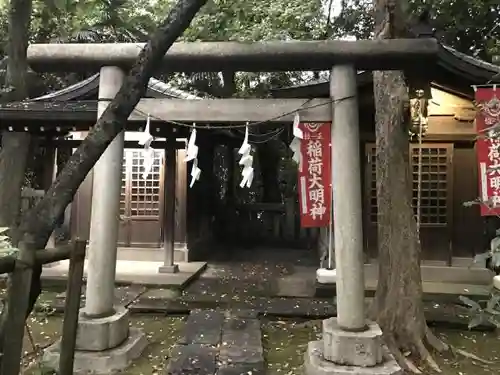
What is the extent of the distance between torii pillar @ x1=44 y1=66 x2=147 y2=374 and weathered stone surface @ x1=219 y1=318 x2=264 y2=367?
1210 mm

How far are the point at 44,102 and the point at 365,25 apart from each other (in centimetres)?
1027

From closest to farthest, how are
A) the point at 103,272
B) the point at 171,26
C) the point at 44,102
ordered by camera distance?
the point at 171,26, the point at 103,272, the point at 44,102

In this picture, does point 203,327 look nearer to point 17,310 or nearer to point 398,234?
point 398,234

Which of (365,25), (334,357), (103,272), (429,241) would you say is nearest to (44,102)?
(103,272)

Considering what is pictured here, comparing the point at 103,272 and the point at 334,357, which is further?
the point at 103,272

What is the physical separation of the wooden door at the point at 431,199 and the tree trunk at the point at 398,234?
4.16 m

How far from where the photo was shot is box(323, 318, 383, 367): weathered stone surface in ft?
17.2

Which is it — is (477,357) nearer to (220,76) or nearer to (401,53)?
(401,53)

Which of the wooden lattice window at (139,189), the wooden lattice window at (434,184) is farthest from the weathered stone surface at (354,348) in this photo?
the wooden lattice window at (139,189)

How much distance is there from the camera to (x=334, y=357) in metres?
5.29

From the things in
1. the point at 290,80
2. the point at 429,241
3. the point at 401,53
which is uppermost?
the point at 290,80

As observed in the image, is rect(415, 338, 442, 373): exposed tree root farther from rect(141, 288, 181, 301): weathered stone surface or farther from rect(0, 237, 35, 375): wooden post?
rect(0, 237, 35, 375): wooden post

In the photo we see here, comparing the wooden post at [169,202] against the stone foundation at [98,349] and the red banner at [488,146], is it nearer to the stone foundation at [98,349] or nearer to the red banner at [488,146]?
the stone foundation at [98,349]

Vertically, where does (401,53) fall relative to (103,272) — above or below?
above
